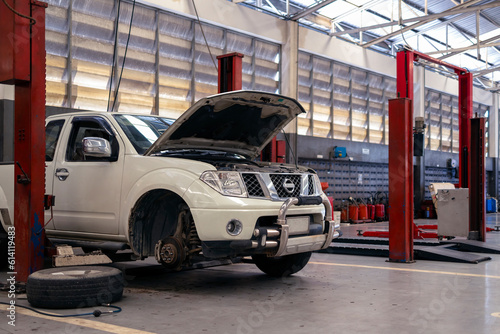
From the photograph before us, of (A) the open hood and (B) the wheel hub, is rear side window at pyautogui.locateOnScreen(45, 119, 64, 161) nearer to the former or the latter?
(A) the open hood

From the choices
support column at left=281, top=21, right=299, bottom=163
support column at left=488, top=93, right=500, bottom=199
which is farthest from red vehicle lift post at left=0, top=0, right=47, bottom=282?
support column at left=488, top=93, right=500, bottom=199

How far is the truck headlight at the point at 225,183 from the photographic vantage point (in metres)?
4.53

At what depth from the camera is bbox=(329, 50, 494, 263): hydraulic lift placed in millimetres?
7008

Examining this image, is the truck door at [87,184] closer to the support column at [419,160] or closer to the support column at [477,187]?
the support column at [477,187]

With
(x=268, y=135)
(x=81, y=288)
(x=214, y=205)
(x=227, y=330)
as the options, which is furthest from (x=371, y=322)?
(x=268, y=135)

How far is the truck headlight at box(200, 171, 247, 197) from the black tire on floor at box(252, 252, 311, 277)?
140 centimetres

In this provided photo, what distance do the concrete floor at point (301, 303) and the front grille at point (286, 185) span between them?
35.6 inches

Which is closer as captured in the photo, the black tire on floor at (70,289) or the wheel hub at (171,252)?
the black tire on floor at (70,289)

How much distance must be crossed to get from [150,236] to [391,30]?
625 inches

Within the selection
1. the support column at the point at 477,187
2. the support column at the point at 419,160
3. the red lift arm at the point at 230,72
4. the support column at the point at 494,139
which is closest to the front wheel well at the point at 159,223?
the red lift arm at the point at 230,72

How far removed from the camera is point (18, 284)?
482cm

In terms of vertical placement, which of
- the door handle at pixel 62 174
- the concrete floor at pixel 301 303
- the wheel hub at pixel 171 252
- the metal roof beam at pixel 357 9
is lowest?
the concrete floor at pixel 301 303

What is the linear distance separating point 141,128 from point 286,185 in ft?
5.24

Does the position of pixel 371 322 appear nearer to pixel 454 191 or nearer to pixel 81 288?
pixel 81 288
